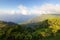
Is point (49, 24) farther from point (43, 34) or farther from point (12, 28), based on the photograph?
point (12, 28)

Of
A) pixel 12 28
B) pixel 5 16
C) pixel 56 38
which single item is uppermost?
pixel 5 16

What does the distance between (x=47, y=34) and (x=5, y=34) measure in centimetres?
221

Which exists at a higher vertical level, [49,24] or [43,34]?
[49,24]

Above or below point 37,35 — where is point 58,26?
above

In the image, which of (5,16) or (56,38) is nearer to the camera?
(56,38)

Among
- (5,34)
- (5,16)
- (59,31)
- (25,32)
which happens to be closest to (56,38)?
(59,31)

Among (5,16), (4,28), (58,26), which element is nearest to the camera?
(4,28)

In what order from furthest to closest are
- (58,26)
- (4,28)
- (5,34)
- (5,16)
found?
(5,16) → (58,26) → (4,28) → (5,34)

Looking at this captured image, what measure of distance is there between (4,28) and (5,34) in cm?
49

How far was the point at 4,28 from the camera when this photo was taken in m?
6.51

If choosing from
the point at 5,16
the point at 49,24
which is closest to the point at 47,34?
the point at 49,24

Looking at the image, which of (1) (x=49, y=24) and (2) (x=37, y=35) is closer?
(2) (x=37, y=35)

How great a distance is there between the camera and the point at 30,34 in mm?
6496

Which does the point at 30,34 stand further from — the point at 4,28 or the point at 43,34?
the point at 4,28
